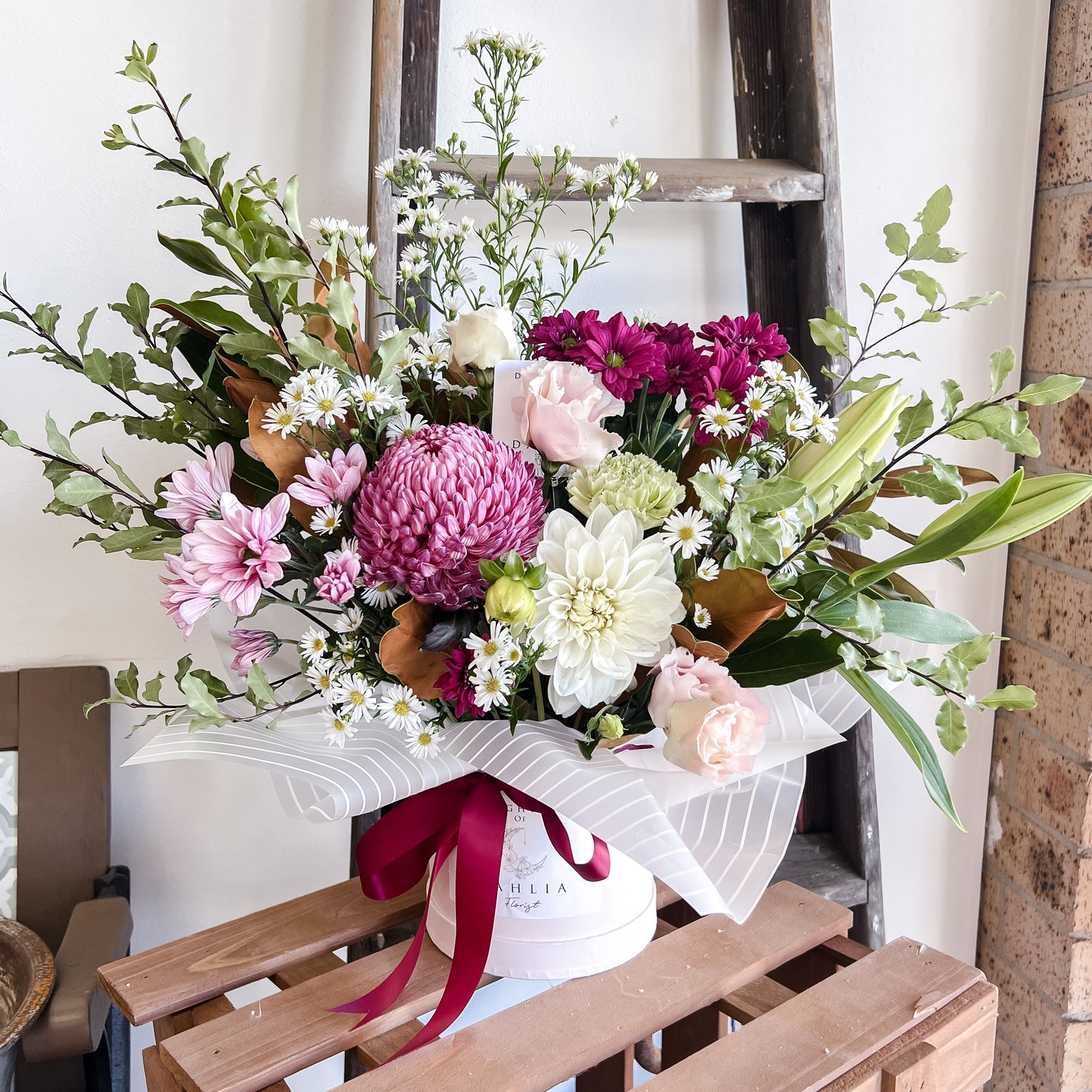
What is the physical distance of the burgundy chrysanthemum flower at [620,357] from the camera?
1.94 ft

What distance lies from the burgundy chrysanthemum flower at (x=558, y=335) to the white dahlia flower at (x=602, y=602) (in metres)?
0.12

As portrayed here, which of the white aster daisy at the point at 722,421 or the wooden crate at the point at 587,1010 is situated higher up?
the white aster daisy at the point at 722,421

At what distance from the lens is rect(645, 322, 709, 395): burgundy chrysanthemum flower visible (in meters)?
0.61

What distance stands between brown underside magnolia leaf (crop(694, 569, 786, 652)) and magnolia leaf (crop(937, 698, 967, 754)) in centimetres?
12

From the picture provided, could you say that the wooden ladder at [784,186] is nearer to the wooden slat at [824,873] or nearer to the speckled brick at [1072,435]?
the wooden slat at [824,873]

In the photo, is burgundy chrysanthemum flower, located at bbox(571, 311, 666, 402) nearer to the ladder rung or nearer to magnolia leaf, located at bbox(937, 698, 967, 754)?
magnolia leaf, located at bbox(937, 698, 967, 754)

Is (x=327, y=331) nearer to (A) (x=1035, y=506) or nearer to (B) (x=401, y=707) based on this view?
(B) (x=401, y=707)

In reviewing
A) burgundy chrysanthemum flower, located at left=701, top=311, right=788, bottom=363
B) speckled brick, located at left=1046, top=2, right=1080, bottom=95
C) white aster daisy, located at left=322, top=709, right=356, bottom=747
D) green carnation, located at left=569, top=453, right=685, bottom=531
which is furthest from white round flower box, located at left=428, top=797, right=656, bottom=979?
speckled brick, located at left=1046, top=2, right=1080, bottom=95

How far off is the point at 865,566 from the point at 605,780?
0.27 m

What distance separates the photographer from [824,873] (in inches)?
42.3

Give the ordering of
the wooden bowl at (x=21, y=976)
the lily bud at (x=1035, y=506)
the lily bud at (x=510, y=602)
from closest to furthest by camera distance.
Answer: the lily bud at (x=510, y=602), the lily bud at (x=1035, y=506), the wooden bowl at (x=21, y=976)

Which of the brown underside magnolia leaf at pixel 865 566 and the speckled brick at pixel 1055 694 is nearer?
the brown underside magnolia leaf at pixel 865 566

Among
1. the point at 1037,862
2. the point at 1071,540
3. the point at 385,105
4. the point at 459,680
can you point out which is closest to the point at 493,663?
the point at 459,680

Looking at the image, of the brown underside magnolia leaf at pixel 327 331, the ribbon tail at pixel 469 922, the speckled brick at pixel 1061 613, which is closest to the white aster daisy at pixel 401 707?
the ribbon tail at pixel 469 922
